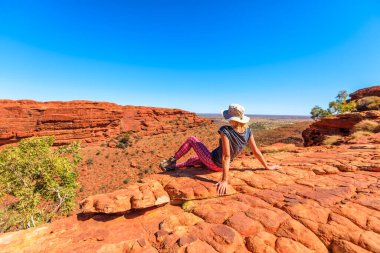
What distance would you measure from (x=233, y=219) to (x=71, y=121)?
3488 cm

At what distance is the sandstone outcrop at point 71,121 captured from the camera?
27781 millimetres

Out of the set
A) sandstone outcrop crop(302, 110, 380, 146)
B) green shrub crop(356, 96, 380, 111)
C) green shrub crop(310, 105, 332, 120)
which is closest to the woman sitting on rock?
sandstone outcrop crop(302, 110, 380, 146)

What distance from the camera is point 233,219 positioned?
250 cm

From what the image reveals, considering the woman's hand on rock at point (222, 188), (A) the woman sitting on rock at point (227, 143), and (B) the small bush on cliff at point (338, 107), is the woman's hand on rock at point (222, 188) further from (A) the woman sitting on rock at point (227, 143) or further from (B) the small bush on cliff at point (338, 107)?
(B) the small bush on cliff at point (338, 107)

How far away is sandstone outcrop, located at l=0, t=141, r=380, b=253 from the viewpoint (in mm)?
2107

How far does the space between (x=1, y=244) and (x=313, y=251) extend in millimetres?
3782

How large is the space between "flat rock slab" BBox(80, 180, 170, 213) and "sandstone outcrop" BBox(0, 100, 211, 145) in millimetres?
32051

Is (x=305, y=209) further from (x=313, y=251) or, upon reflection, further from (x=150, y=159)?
(x=150, y=159)

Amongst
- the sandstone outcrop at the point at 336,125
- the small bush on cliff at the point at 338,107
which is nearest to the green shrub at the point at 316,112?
the small bush on cliff at the point at 338,107

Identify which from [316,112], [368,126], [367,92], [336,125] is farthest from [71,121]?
[316,112]

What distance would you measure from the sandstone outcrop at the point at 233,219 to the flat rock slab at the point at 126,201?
16 mm

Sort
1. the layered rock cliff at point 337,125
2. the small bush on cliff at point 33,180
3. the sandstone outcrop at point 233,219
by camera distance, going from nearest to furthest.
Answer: the sandstone outcrop at point 233,219 → the small bush on cliff at point 33,180 → the layered rock cliff at point 337,125

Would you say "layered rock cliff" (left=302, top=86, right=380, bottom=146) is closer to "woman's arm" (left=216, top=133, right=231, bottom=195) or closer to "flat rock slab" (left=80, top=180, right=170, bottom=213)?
"woman's arm" (left=216, top=133, right=231, bottom=195)

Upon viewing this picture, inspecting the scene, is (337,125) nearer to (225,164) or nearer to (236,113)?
(236,113)
